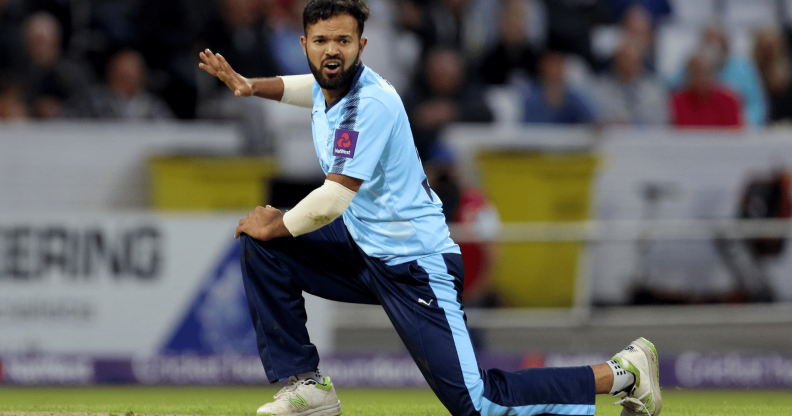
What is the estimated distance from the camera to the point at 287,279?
15.5ft

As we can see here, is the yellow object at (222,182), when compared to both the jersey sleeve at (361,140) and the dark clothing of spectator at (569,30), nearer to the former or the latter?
the dark clothing of spectator at (569,30)

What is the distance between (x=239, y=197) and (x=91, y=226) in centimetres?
183

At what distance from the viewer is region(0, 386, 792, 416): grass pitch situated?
17.9 feet

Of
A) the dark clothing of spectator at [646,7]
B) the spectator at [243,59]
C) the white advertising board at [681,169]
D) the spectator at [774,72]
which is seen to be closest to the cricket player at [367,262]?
the white advertising board at [681,169]

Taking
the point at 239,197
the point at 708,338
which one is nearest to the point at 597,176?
the point at 708,338

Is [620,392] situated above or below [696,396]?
above

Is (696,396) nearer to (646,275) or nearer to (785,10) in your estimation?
(646,275)

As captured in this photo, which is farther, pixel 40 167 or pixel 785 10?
pixel 785 10

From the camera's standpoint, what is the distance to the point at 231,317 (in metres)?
8.67

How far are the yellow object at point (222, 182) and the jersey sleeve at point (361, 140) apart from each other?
5.88 m

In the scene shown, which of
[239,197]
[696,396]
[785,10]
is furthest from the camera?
[785,10]

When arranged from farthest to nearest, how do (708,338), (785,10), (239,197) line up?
1. (785,10)
2. (239,197)
3. (708,338)

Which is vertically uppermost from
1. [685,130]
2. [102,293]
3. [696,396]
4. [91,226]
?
[685,130]

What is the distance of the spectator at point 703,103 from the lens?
11742mm
